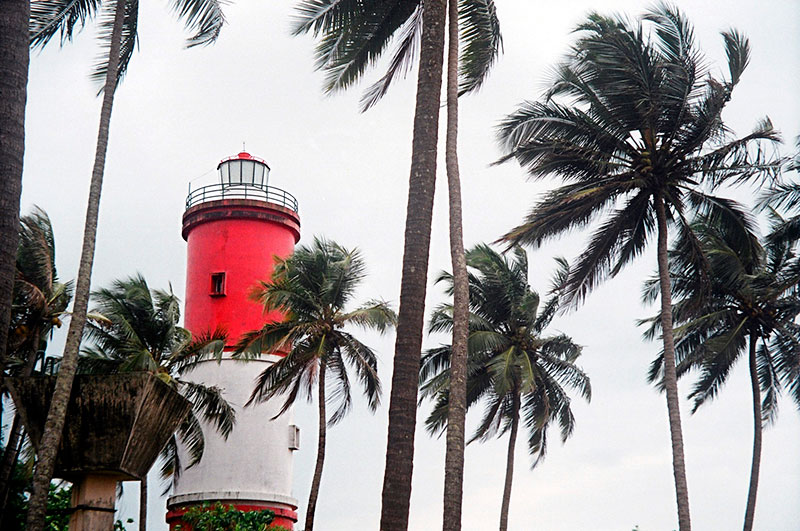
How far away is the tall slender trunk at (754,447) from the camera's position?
23938mm

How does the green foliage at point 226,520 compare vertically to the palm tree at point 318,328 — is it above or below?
below

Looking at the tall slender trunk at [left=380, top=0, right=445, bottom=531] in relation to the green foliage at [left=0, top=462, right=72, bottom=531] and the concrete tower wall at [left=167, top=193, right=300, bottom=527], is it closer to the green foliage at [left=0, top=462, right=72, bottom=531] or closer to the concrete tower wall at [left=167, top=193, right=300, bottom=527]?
the green foliage at [left=0, top=462, right=72, bottom=531]

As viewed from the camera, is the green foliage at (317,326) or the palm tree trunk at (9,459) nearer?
the palm tree trunk at (9,459)

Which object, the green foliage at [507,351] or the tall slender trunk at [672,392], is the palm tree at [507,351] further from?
the tall slender trunk at [672,392]

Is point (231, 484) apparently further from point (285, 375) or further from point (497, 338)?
point (497, 338)

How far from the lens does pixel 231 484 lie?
1164 inches

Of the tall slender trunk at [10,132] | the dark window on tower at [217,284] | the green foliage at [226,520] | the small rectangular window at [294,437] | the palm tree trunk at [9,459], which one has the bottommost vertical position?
the green foliage at [226,520]

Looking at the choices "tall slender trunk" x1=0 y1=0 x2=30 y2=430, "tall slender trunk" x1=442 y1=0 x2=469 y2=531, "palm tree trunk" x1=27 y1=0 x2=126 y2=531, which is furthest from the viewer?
"tall slender trunk" x1=442 y1=0 x2=469 y2=531

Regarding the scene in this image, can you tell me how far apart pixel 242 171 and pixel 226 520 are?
12.6m

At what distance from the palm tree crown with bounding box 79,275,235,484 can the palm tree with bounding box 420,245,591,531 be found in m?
6.72

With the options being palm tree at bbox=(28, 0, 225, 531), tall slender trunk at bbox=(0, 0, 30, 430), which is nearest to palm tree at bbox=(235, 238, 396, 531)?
palm tree at bbox=(28, 0, 225, 531)

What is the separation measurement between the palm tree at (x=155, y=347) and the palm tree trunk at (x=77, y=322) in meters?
11.5

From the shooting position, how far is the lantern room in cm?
3250

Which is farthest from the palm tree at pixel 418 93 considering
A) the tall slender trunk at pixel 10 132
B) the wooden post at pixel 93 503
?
the tall slender trunk at pixel 10 132
